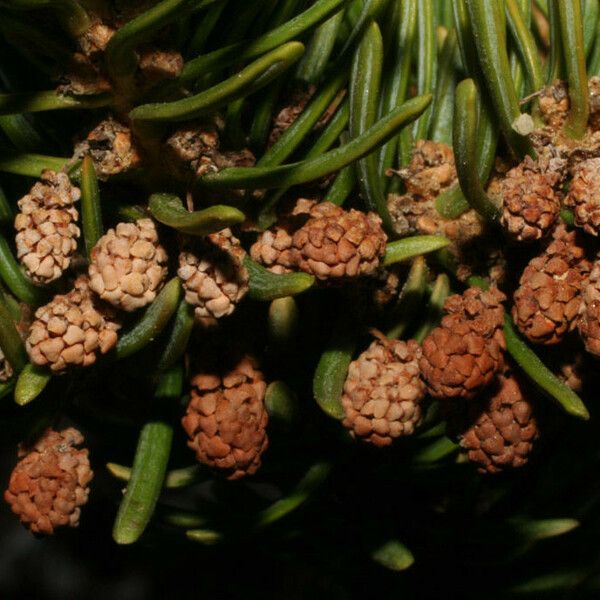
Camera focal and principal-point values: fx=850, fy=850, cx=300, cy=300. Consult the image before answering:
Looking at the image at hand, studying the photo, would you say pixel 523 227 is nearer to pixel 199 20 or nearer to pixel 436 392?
pixel 436 392

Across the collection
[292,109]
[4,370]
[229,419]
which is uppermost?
[292,109]

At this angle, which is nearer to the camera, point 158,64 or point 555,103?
point 158,64

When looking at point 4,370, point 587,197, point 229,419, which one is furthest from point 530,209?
point 4,370

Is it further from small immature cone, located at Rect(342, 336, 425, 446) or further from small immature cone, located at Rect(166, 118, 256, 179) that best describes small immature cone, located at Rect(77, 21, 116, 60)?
small immature cone, located at Rect(342, 336, 425, 446)

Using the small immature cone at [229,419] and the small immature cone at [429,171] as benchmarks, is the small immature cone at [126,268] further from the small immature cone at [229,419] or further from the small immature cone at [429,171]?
the small immature cone at [429,171]

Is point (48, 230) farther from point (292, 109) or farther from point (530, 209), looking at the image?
point (530, 209)

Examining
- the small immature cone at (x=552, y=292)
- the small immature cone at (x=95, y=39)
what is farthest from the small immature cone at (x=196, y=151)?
the small immature cone at (x=552, y=292)

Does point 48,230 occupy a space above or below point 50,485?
above

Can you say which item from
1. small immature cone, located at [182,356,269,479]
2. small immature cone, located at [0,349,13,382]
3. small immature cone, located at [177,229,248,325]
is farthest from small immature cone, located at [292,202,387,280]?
small immature cone, located at [0,349,13,382]
